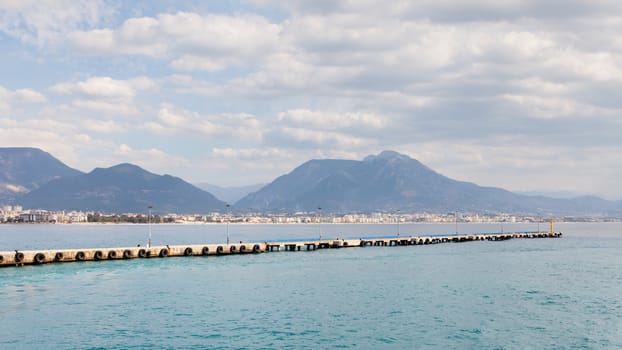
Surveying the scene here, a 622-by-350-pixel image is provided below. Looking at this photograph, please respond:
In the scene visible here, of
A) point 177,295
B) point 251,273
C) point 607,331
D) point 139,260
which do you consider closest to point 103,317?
point 177,295

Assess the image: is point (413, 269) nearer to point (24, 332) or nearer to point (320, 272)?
point (320, 272)

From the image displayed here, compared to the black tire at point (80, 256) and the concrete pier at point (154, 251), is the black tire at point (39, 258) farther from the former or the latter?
the black tire at point (80, 256)

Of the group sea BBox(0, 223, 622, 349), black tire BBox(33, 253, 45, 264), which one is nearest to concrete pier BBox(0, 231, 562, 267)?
black tire BBox(33, 253, 45, 264)

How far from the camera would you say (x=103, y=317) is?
4450 cm

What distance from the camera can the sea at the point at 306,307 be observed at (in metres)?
38.2

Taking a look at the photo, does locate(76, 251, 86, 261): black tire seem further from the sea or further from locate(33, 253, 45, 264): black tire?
locate(33, 253, 45, 264): black tire

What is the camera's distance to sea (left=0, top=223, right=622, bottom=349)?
125ft

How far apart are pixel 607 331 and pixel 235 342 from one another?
27037mm

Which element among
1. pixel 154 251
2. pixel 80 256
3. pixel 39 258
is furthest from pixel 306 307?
pixel 154 251

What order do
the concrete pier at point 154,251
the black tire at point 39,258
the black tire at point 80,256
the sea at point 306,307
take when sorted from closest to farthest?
the sea at point 306,307 → the concrete pier at point 154,251 → the black tire at point 39,258 → the black tire at point 80,256

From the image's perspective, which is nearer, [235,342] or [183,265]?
[235,342]

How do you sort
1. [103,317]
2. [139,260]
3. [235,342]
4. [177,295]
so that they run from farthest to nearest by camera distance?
1. [139,260]
2. [177,295]
3. [103,317]
4. [235,342]

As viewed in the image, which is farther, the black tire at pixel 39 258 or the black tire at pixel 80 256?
the black tire at pixel 80 256

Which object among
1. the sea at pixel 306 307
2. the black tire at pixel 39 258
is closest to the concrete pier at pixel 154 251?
the black tire at pixel 39 258
